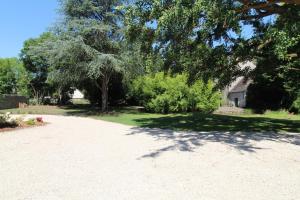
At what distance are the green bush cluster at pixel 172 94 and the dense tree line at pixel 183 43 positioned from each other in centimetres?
24

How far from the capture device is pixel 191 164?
757 centimetres

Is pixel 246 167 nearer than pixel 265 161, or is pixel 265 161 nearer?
pixel 246 167

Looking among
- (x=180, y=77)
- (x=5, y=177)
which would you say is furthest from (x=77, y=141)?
(x=180, y=77)

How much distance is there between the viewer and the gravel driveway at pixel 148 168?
5492 mm

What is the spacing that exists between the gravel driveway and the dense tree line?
3.20 m

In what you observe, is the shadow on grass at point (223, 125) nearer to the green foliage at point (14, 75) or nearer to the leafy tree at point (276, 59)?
the leafy tree at point (276, 59)

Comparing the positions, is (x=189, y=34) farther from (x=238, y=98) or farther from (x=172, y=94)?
(x=238, y=98)

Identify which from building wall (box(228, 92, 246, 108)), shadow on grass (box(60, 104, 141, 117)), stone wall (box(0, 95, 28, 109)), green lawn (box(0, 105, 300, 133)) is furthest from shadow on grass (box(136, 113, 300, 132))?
stone wall (box(0, 95, 28, 109))

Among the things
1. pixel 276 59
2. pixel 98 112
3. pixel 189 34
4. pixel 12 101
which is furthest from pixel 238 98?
Answer: pixel 189 34

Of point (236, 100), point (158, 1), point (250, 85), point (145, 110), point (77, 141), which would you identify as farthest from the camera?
point (236, 100)

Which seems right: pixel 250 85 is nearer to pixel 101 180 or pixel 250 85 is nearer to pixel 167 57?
pixel 167 57

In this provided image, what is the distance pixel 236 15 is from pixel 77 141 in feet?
21.2

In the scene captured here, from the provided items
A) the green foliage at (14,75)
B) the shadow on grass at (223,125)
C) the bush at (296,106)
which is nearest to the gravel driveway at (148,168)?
the shadow on grass at (223,125)

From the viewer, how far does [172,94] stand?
2662cm
